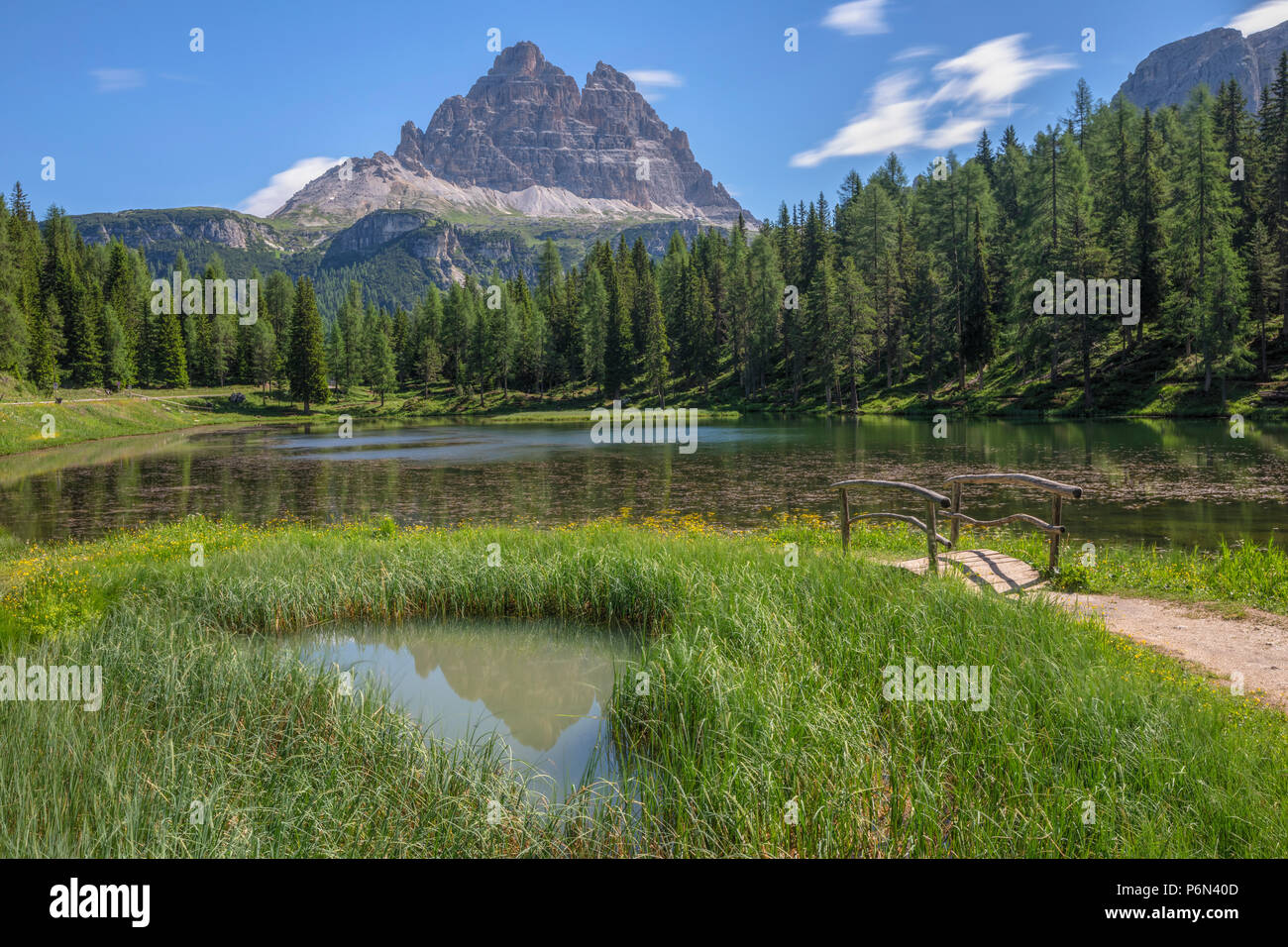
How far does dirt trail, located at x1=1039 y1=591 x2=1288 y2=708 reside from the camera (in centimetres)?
805

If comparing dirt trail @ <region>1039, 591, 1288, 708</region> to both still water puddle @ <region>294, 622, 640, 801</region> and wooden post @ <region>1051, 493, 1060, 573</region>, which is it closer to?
wooden post @ <region>1051, 493, 1060, 573</region>

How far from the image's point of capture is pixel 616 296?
105m

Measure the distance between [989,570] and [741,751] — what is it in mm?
7880

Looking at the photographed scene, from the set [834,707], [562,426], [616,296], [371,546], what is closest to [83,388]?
[562,426]

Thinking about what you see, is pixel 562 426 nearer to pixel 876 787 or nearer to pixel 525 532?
pixel 525 532

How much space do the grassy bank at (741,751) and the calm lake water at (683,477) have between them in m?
13.0

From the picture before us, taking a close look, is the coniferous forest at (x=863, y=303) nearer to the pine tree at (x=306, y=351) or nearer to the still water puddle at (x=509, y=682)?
the pine tree at (x=306, y=351)

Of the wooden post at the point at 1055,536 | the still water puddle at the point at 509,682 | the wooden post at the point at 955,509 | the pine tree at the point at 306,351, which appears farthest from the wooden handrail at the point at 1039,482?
the pine tree at the point at 306,351

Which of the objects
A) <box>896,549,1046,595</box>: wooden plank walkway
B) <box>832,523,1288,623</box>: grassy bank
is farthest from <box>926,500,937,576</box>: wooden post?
<box>832,523,1288,623</box>: grassy bank

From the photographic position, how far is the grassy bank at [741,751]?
5160mm

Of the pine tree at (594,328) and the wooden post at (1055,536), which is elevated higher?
the pine tree at (594,328)

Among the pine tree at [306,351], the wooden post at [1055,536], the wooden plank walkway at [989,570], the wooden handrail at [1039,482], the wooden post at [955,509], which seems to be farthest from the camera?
the pine tree at [306,351]

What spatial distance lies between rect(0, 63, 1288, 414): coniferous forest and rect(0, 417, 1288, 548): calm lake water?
1439 cm
